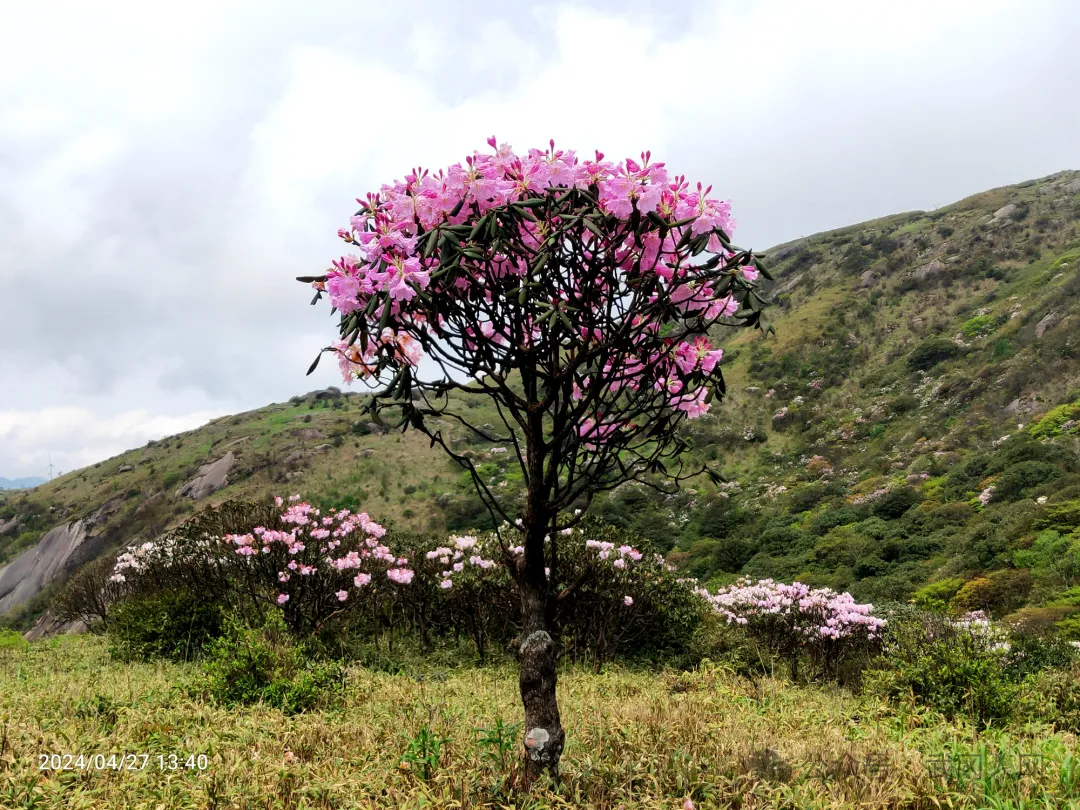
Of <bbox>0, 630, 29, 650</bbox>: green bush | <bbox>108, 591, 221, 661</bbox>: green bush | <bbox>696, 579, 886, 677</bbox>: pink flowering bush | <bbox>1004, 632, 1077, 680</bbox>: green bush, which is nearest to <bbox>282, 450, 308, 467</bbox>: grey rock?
<bbox>0, 630, 29, 650</bbox>: green bush

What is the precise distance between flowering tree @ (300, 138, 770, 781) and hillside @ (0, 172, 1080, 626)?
14.1 meters

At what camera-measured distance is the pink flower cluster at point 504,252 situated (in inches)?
95.5

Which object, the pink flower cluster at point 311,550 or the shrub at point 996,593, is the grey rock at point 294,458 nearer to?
the pink flower cluster at point 311,550

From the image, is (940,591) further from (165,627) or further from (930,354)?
(930,354)

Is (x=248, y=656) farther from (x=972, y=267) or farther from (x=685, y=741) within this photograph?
(x=972, y=267)

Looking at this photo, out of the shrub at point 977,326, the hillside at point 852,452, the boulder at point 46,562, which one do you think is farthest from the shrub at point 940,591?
the boulder at point 46,562

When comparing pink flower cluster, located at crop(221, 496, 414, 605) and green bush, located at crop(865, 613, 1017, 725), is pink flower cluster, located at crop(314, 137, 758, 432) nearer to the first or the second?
green bush, located at crop(865, 613, 1017, 725)

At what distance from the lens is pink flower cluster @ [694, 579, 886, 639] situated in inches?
321

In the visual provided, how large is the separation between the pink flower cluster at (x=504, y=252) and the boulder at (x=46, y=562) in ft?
131

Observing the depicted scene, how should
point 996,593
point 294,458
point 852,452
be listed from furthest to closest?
point 294,458, point 852,452, point 996,593

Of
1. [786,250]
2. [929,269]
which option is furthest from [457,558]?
[786,250]

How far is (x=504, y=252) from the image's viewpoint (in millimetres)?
2477

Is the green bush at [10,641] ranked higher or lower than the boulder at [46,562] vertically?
lower

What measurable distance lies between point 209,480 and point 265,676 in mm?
37518
